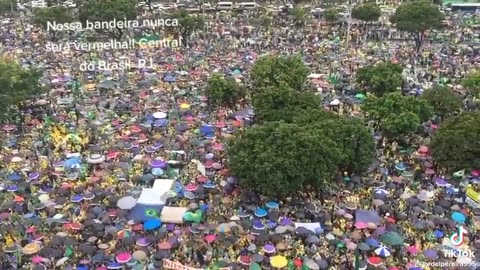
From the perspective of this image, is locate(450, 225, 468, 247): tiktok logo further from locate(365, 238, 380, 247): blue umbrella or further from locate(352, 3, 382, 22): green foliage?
locate(352, 3, 382, 22): green foliage

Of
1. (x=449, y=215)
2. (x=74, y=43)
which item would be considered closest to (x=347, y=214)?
(x=449, y=215)

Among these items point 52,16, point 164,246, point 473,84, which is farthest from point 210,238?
point 52,16

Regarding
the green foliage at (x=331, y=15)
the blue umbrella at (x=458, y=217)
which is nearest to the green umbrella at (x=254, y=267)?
the blue umbrella at (x=458, y=217)

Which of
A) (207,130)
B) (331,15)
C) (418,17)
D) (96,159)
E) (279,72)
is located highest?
(418,17)

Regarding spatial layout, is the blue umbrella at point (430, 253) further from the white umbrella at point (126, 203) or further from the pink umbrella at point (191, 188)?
the white umbrella at point (126, 203)

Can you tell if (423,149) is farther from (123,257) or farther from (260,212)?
(123,257)

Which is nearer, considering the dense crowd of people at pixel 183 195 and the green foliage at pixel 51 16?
the dense crowd of people at pixel 183 195

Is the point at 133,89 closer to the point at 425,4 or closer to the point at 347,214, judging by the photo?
the point at 347,214
